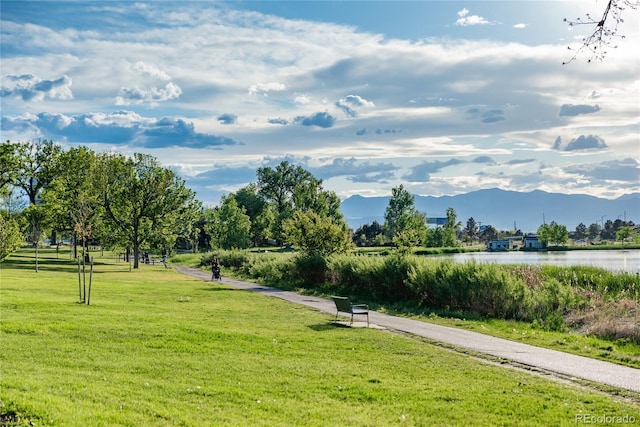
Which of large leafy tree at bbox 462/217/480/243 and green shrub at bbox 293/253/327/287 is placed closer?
green shrub at bbox 293/253/327/287

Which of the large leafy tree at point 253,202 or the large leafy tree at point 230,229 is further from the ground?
the large leafy tree at point 253,202

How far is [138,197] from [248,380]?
52568 millimetres

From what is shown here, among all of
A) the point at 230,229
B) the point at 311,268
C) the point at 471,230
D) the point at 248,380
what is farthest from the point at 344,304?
the point at 471,230

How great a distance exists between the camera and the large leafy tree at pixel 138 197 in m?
59.7

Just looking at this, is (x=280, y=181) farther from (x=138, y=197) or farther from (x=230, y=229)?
(x=138, y=197)

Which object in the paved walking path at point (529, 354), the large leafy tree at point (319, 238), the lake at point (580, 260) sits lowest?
the paved walking path at point (529, 354)

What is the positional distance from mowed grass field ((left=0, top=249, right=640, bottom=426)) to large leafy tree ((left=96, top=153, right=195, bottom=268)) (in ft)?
144

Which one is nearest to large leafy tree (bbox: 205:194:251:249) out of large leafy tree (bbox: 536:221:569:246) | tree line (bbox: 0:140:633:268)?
Answer: tree line (bbox: 0:140:633:268)

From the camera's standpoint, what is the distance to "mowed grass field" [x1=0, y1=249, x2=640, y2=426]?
8.12 metres

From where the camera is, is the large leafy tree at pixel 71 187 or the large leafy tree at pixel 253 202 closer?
the large leafy tree at pixel 71 187

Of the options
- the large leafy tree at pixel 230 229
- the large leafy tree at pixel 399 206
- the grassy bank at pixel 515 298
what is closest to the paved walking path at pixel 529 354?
the grassy bank at pixel 515 298

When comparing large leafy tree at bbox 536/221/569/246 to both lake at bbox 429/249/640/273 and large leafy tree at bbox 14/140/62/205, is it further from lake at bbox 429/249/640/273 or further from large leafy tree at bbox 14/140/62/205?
large leafy tree at bbox 14/140/62/205

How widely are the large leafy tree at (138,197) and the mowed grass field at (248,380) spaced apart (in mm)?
43914

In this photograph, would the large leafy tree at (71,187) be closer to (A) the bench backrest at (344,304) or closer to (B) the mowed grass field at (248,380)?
(A) the bench backrest at (344,304)
